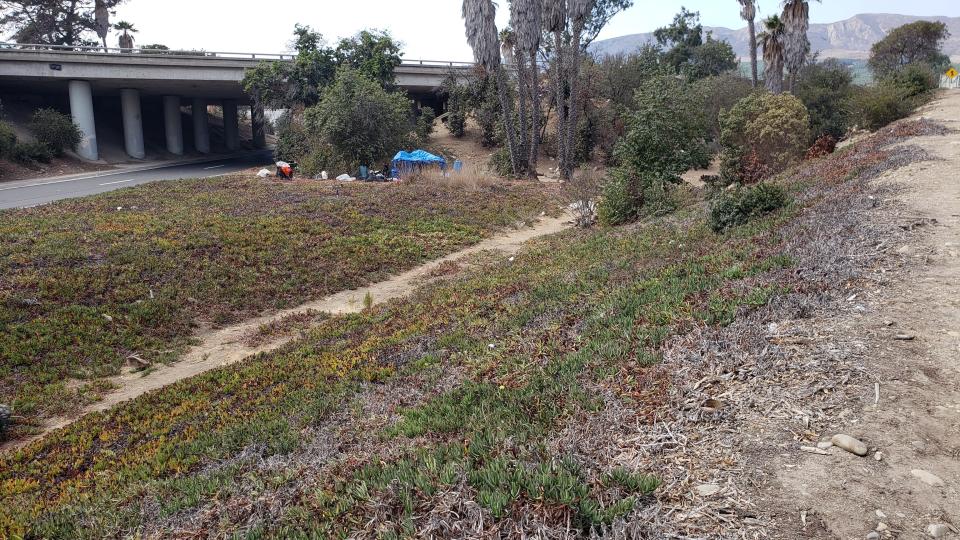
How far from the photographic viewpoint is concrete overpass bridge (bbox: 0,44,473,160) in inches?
1407

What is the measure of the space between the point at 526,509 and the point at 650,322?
3468 millimetres

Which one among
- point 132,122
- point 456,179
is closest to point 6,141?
point 132,122

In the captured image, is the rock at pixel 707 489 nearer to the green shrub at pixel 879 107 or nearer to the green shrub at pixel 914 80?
the green shrub at pixel 879 107

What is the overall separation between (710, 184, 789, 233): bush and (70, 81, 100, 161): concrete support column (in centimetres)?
3858

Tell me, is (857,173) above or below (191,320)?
above

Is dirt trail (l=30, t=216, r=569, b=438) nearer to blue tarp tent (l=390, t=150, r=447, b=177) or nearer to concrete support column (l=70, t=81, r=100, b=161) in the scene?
blue tarp tent (l=390, t=150, r=447, b=177)

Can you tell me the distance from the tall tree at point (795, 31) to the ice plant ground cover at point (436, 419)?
2623 cm

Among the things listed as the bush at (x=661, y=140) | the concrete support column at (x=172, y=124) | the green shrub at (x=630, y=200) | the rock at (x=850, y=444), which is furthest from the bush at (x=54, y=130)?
the rock at (x=850, y=444)

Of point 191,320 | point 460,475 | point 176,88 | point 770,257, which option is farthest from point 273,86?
point 460,475

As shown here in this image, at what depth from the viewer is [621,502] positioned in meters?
3.41

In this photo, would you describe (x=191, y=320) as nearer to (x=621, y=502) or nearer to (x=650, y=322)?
(x=650, y=322)

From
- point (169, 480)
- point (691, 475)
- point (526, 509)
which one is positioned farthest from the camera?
point (169, 480)

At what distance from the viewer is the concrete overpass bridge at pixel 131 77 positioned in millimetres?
35750

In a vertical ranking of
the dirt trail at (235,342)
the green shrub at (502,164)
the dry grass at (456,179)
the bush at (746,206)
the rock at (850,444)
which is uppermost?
the green shrub at (502,164)
